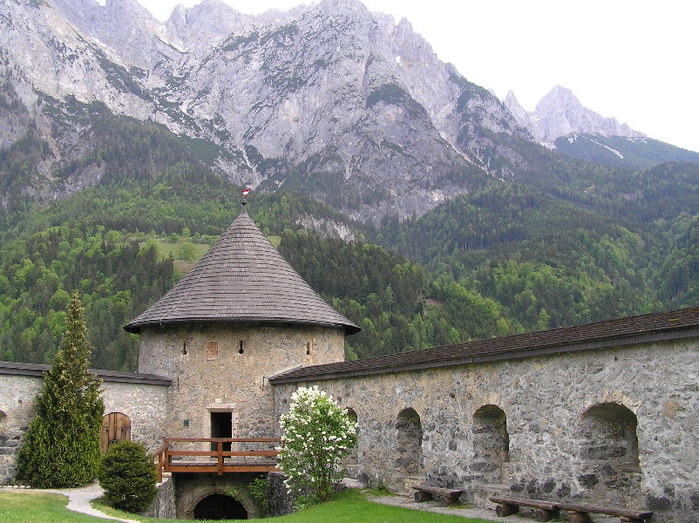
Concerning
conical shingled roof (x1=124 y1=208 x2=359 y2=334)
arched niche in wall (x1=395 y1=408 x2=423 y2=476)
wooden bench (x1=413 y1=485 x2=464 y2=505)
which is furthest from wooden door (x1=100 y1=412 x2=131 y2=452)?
wooden bench (x1=413 y1=485 x2=464 y2=505)

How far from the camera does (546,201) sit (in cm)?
12100

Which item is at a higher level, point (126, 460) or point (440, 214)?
point (440, 214)

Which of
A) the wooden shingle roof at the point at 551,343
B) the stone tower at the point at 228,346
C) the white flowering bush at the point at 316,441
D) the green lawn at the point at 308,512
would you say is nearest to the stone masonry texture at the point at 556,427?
the wooden shingle roof at the point at 551,343

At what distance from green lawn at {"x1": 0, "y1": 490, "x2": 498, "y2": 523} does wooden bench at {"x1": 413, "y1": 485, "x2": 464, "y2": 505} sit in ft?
1.85

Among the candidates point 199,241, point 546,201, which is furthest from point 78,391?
point 546,201

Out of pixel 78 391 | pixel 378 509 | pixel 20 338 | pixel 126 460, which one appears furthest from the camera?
pixel 20 338

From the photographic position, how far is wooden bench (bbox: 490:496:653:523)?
28.9 ft

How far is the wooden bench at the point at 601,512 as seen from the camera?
344 inches

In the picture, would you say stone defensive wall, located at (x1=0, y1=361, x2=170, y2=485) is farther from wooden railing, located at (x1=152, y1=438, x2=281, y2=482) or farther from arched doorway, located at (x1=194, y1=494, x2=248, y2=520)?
arched doorway, located at (x1=194, y1=494, x2=248, y2=520)

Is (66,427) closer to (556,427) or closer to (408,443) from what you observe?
(408,443)

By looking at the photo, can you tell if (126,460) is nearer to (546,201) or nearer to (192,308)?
(192,308)

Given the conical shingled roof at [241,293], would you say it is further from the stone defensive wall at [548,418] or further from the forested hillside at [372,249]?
the forested hillside at [372,249]

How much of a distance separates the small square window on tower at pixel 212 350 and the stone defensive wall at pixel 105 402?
45.8 inches

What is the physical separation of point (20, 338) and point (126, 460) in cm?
6082
